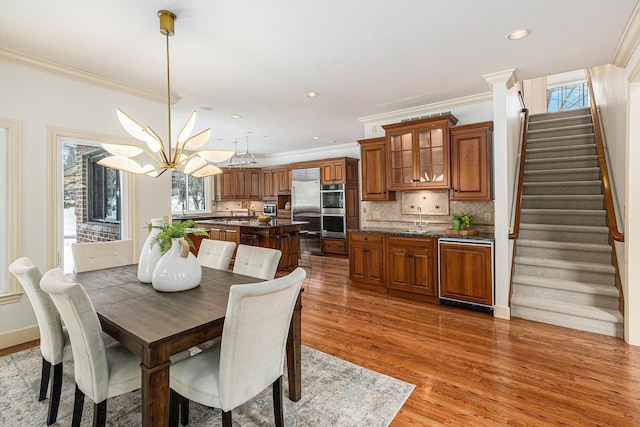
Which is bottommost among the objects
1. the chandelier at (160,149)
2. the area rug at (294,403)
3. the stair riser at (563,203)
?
the area rug at (294,403)

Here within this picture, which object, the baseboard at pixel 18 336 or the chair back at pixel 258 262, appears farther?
the baseboard at pixel 18 336

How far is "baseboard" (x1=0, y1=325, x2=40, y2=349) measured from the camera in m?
2.90

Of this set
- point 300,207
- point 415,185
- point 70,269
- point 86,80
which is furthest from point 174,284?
point 300,207

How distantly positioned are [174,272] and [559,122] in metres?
6.87

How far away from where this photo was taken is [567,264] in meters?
3.69

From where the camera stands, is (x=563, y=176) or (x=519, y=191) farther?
(x=563, y=176)

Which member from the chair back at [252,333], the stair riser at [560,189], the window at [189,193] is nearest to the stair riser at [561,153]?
the stair riser at [560,189]

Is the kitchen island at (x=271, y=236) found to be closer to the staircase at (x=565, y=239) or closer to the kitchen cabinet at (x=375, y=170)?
the kitchen cabinet at (x=375, y=170)

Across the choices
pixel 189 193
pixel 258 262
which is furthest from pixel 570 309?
pixel 189 193

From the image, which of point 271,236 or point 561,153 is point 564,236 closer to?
point 561,153

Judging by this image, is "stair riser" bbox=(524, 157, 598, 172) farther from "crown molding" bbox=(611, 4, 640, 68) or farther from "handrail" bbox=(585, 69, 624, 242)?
"crown molding" bbox=(611, 4, 640, 68)

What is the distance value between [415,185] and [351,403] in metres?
3.14

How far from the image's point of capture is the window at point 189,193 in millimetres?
7969

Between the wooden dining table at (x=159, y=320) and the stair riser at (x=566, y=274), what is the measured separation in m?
3.26
